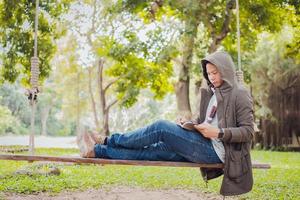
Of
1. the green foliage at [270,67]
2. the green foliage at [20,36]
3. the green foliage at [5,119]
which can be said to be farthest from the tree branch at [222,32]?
the green foliage at [5,119]

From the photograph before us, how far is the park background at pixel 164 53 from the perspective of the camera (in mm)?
7078

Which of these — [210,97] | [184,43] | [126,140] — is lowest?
[126,140]

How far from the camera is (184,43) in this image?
8.66 m

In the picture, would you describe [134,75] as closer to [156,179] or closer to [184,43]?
[184,43]

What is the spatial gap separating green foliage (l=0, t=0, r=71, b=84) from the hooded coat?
18.0 ft

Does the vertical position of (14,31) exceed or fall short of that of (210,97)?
it exceeds it

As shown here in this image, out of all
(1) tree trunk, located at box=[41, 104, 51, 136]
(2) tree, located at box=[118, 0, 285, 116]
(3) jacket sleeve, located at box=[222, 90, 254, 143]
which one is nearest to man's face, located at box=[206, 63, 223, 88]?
(3) jacket sleeve, located at box=[222, 90, 254, 143]

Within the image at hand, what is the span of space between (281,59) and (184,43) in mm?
3329

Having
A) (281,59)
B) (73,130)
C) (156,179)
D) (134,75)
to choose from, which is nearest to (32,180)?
(156,179)

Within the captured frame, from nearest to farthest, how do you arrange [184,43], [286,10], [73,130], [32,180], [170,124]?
[170,124] → [32,180] → [286,10] → [184,43] → [73,130]

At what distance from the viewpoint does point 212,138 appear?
203cm

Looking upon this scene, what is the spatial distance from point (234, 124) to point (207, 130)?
0.46 ft

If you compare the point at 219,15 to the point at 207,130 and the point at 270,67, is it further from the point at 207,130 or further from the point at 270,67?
the point at 207,130

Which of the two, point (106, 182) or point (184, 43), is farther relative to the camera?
point (184, 43)
